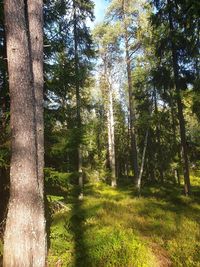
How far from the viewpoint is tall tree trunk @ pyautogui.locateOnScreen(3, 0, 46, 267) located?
488 centimetres

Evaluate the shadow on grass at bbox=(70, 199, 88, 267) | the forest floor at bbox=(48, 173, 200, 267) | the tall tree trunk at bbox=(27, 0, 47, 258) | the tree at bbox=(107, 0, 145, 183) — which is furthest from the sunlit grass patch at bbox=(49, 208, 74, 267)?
the tree at bbox=(107, 0, 145, 183)

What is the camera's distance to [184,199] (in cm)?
1639

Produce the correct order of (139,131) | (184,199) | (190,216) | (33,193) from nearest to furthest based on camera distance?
(33,193) → (190,216) → (184,199) → (139,131)

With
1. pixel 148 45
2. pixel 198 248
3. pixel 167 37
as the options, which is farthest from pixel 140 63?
pixel 198 248

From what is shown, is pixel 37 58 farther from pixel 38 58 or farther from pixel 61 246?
pixel 61 246

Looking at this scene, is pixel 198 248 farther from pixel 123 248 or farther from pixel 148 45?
pixel 148 45

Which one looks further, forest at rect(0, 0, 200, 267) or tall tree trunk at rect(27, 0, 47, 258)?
tall tree trunk at rect(27, 0, 47, 258)

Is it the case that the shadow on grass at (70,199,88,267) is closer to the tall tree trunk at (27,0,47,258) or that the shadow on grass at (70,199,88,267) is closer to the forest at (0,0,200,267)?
the forest at (0,0,200,267)

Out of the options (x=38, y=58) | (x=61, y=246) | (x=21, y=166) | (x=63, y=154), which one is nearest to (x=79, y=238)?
(x=61, y=246)

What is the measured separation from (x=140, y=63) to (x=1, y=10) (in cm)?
1666

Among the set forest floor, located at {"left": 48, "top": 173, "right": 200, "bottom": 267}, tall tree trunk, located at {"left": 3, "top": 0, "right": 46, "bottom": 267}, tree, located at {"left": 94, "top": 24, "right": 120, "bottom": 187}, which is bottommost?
forest floor, located at {"left": 48, "top": 173, "right": 200, "bottom": 267}

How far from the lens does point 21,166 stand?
5156 mm

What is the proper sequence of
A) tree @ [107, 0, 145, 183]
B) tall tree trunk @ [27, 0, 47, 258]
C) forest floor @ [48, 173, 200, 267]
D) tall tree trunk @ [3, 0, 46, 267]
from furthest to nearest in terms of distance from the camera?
tree @ [107, 0, 145, 183] → forest floor @ [48, 173, 200, 267] → tall tree trunk @ [27, 0, 47, 258] → tall tree trunk @ [3, 0, 46, 267]

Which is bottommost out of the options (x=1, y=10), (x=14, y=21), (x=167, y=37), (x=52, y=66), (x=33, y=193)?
(x=33, y=193)
